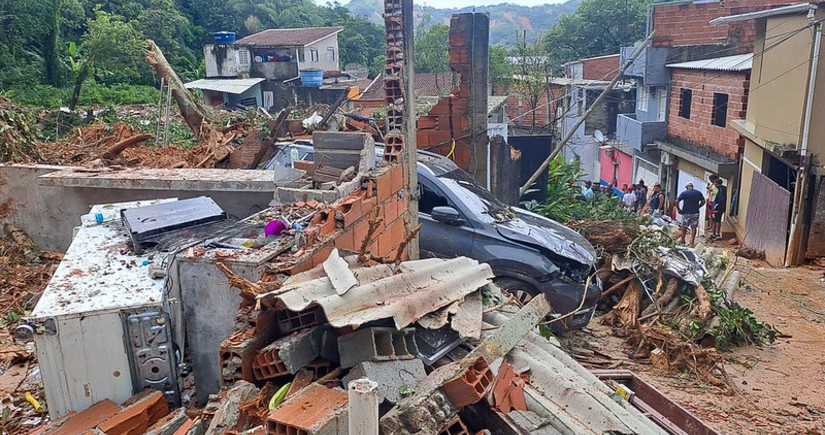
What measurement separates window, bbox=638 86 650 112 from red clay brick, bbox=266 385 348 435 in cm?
2315

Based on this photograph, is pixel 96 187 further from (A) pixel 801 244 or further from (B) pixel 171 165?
(A) pixel 801 244

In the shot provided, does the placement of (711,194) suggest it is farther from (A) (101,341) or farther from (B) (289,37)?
(B) (289,37)

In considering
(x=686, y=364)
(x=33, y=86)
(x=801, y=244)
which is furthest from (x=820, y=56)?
(x=33, y=86)

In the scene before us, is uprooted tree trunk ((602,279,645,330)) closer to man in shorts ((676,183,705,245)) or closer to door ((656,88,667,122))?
man in shorts ((676,183,705,245))

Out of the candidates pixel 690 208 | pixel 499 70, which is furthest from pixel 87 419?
pixel 499 70

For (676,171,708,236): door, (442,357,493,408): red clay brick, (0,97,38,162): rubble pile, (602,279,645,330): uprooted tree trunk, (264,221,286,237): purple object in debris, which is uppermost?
(0,97,38,162): rubble pile

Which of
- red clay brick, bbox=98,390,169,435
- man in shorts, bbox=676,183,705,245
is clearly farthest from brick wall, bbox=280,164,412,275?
man in shorts, bbox=676,183,705,245

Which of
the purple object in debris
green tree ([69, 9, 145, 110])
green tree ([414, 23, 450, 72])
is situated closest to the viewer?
the purple object in debris

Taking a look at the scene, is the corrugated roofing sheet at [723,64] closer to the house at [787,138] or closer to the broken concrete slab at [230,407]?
the house at [787,138]

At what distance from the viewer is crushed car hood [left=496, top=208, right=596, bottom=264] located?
7.36 metres

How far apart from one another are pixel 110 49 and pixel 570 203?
1066 inches

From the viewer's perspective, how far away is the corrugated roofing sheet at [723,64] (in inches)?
669

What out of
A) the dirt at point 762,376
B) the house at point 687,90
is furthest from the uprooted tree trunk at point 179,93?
the house at point 687,90

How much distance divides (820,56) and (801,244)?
3.52 meters
